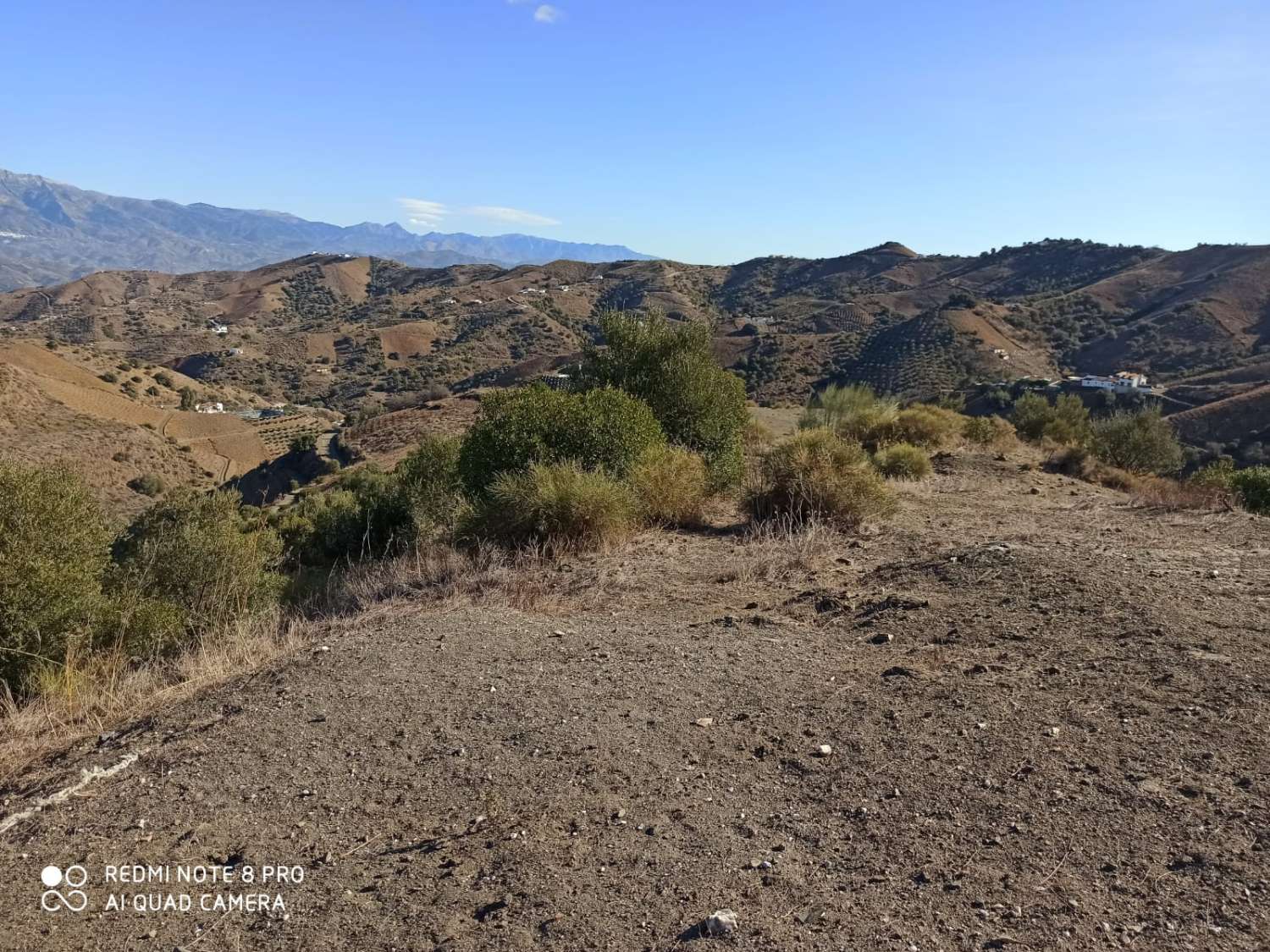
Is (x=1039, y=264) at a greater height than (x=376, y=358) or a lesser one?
greater

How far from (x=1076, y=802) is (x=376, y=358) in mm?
91195

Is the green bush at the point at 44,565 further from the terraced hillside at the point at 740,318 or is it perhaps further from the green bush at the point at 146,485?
the green bush at the point at 146,485

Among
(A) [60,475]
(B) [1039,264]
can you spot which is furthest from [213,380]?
(B) [1039,264]

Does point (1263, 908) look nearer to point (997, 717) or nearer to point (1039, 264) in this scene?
point (997, 717)

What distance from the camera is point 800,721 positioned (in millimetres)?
4629

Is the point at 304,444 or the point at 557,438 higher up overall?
the point at 557,438

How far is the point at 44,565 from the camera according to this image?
786 cm

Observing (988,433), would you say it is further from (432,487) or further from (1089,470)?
(432,487)

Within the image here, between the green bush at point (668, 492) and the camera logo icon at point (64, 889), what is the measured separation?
7.71 meters

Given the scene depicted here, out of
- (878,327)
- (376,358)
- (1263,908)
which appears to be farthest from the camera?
(376,358)

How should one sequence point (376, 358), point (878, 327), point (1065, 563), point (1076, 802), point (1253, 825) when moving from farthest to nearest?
1. point (376, 358)
2. point (878, 327)
3. point (1065, 563)
4. point (1076, 802)
5. point (1253, 825)

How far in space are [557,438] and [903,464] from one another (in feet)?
26.1

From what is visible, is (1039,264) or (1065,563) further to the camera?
(1039,264)

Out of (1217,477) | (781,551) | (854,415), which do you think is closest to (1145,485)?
(1217,477)
